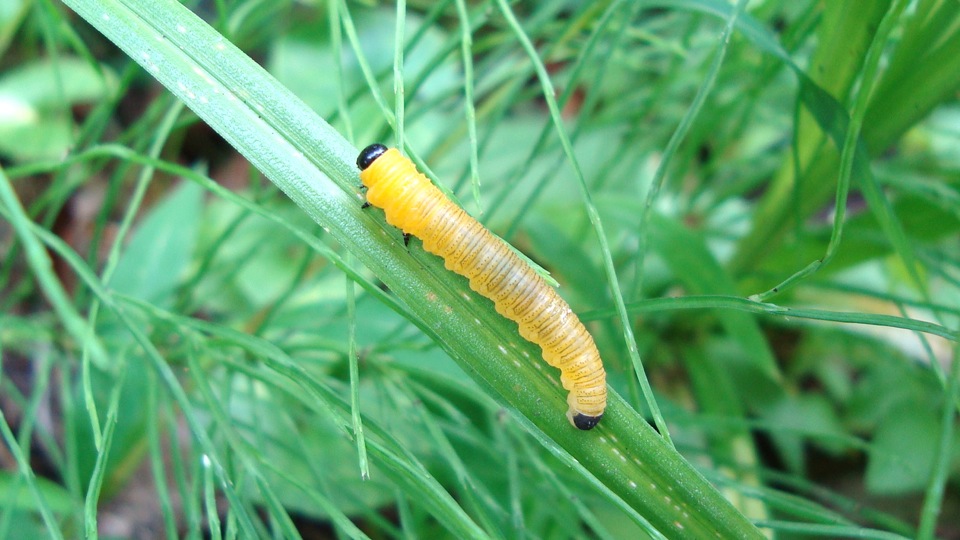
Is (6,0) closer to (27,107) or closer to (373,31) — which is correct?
(27,107)

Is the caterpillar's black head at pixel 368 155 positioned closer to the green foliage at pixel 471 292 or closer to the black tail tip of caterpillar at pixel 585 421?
the green foliage at pixel 471 292

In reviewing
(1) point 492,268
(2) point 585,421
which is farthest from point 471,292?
(2) point 585,421

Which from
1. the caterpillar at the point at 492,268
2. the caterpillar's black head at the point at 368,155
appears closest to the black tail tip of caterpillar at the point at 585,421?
the caterpillar at the point at 492,268

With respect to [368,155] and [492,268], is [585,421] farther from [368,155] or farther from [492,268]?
[368,155]

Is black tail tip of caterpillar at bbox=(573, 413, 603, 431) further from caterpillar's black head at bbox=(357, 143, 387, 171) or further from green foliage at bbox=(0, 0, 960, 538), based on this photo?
caterpillar's black head at bbox=(357, 143, 387, 171)

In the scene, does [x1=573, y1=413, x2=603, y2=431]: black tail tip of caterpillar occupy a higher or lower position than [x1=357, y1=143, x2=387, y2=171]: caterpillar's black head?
lower

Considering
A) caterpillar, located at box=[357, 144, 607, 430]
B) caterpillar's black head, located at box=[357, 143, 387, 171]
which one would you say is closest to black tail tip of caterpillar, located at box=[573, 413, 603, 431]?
caterpillar, located at box=[357, 144, 607, 430]
